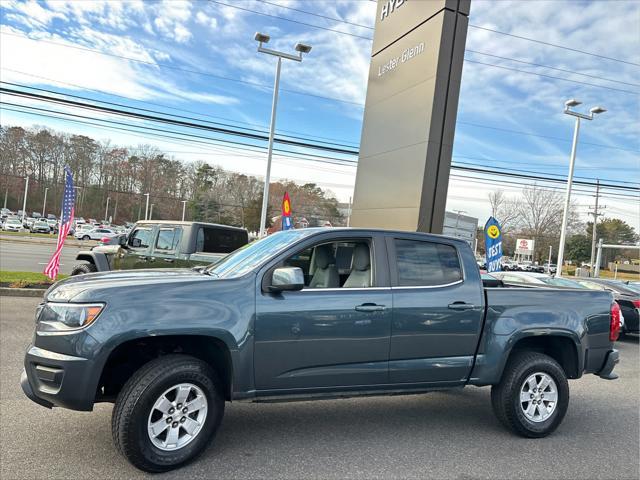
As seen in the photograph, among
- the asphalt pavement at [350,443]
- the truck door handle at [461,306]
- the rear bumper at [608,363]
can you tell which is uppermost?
the truck door handle at [461,306]

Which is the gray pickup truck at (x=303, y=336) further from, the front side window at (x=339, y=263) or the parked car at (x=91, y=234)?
the parked car at (x=91, y=234)

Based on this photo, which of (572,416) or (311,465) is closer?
(311,465)

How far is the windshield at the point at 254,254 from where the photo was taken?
3921 mm

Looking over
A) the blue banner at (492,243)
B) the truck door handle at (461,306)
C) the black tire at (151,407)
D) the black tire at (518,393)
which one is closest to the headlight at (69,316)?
the black tire at (151,407)

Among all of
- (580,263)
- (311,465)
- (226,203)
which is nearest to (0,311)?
(311,465)

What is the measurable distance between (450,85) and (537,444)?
25.2 feet

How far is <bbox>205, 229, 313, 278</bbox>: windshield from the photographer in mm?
3921

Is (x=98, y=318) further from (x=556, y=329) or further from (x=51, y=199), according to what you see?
(x=51, y=199)

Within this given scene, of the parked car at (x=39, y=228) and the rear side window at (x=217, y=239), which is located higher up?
the rear side window at (x=217, y=239)

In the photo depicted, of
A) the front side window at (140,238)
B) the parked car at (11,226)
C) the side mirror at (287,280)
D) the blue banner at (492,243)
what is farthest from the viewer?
the parked car at (11,226)

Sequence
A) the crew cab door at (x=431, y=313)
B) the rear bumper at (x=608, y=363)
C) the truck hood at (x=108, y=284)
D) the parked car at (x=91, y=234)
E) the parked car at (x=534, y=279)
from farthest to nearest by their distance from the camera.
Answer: the parked car at (x=91, y=234), the parked car at (x=534, y=279), the rear bumper at (x=608, y=363), the crew cab door at (x=431, y=313), the truck hood at (x=108, y=284)

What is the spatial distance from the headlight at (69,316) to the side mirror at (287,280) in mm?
1242

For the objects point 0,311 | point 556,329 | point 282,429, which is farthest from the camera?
point 0,311

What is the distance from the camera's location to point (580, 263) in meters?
79.2
